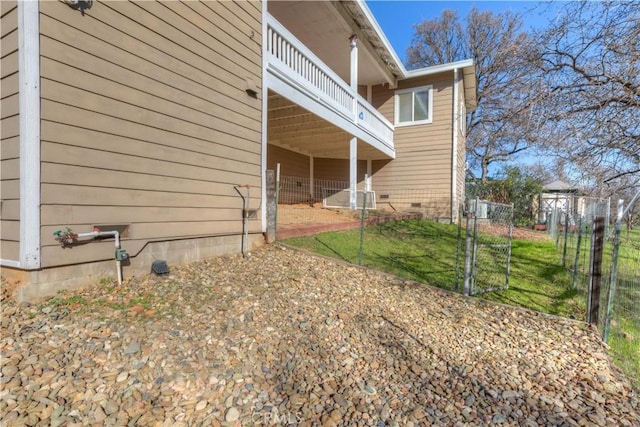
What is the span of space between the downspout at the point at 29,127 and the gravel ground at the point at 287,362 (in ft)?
1.83

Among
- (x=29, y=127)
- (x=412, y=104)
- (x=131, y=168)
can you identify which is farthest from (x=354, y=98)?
(x=29, y=127)

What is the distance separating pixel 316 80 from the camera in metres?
8.12

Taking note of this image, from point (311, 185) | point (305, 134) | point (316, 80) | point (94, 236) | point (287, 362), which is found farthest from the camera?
point (311, 185)

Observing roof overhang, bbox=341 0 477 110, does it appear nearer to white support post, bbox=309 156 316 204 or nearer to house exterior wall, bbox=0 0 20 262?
white support post, bbox=309 156 316 204

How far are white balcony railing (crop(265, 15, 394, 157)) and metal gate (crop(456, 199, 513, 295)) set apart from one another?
4539 millimetres

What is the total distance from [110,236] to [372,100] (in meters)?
11.7

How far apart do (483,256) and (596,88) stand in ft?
11.2

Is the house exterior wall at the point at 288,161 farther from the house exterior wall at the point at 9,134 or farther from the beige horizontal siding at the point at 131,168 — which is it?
the house exterior wall at the point at 9,134

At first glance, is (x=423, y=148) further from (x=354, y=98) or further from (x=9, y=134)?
(x=9, y=134)

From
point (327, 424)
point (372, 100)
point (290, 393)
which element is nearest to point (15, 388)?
point (290, 393)

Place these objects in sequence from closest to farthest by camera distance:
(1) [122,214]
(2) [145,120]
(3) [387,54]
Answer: (1) [122,214]
(2) [145,120]
(3) [387,54]

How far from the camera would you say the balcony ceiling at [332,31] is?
8340mm

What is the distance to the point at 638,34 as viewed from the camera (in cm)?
363

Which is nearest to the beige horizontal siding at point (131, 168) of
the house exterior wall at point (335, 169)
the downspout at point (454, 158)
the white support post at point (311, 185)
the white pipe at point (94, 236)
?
the white pipe at point (94, 236)
